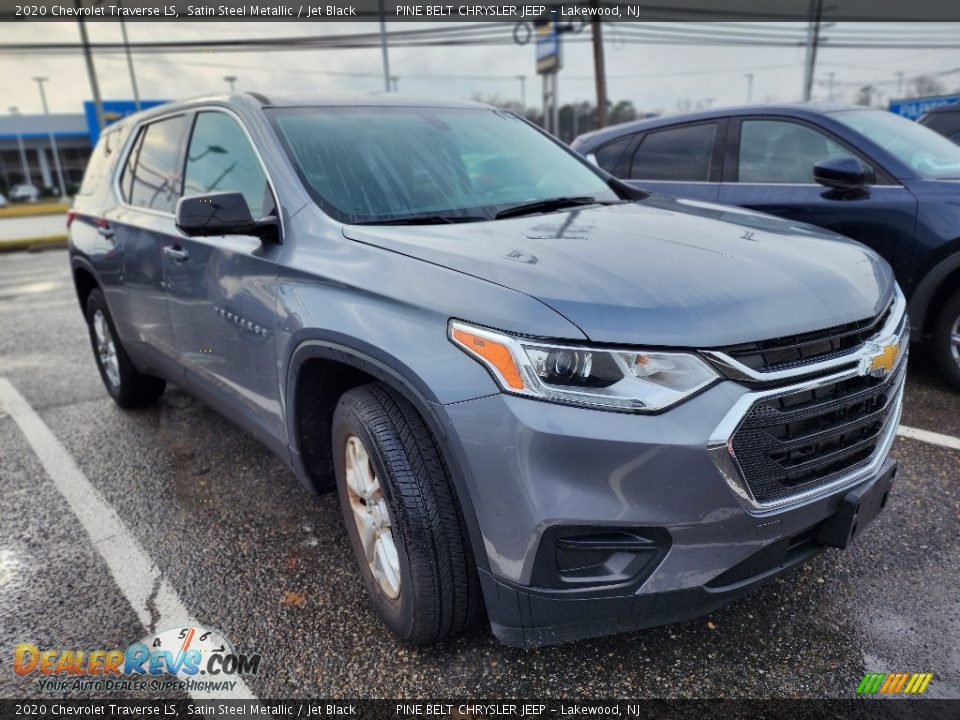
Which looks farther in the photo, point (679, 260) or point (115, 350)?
point (115, 350)

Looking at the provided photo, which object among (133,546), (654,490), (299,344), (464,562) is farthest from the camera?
(133,546)

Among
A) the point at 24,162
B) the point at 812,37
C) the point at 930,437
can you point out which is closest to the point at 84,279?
the point at 930,437

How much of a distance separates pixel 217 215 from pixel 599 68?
78.8 ft

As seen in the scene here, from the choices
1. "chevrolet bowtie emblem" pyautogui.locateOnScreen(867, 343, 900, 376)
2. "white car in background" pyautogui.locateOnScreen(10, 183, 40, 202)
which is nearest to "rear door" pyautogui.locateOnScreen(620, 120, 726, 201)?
"chevrolet bowtie emblem" pyautogui.locateOnScreen(867, 343, 900, 376)

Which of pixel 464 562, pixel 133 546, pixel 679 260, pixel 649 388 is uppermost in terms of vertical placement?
pixel 679 260

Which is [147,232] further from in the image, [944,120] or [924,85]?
[924,85]

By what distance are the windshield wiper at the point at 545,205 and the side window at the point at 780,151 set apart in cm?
239

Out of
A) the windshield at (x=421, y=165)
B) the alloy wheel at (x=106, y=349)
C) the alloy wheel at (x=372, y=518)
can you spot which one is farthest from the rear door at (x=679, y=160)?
the alloy wheel at (x=106, y=349)

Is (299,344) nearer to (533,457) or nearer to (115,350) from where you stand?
(533,457)

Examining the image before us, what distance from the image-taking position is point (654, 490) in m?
1.67

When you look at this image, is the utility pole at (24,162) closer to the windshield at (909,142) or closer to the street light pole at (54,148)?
the street light pole at (54,148)

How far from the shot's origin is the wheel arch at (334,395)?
1852 millimetres

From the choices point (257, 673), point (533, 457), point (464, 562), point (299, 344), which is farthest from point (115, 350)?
point (533, 457)

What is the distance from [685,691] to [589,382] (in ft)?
3.31
